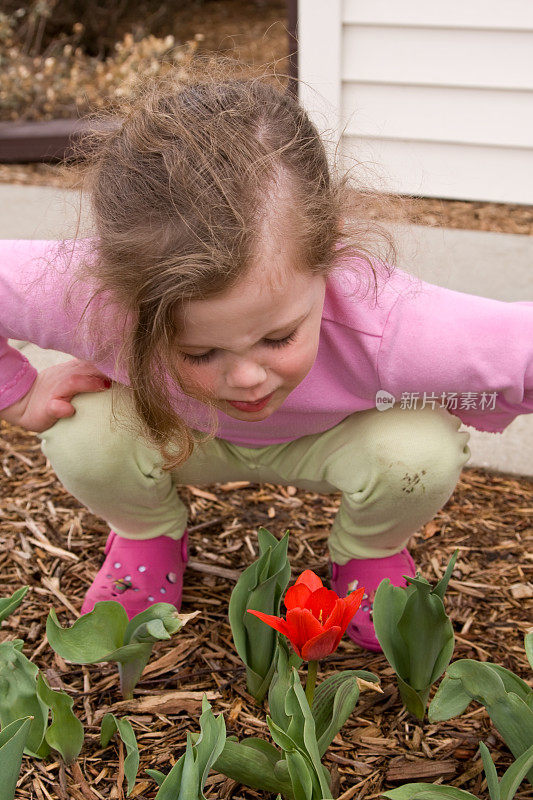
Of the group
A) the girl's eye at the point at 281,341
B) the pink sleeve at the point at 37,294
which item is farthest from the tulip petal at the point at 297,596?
the pink sleeve at the point at 37,294

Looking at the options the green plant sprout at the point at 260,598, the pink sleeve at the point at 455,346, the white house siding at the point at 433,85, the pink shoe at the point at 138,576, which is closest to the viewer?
the green plant sprout at the point at 260,598

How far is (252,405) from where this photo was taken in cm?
146

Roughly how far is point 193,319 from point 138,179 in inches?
8.0

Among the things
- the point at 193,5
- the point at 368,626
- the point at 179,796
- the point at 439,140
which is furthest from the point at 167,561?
the point at 193,5

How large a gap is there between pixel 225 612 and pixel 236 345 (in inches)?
29.3

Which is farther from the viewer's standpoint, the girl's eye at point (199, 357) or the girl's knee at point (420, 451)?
the girl's knee at point (420, 451)

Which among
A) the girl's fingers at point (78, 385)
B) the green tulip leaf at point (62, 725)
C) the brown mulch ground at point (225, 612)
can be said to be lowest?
the brown mulch ground at point (225, 612)

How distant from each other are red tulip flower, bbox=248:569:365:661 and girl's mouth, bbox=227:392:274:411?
29 centimetres

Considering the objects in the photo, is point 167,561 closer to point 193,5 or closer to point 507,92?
point 507,92

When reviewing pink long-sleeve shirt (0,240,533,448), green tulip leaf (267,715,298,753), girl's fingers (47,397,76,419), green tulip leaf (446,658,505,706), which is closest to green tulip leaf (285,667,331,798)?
green tulip leaf (267,715,298,753)

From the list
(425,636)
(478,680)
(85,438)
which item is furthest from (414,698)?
(85,438)

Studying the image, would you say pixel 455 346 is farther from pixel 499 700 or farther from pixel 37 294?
pixel 37 294

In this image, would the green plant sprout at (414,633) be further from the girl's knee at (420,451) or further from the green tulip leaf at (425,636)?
the girl's knee at (420,451)

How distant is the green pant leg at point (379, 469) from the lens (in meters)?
1.66
